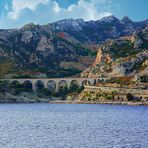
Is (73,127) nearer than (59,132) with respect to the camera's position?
No

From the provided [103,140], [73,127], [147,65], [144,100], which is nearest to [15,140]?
[103,140]

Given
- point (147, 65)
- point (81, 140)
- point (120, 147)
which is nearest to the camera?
point (120, 147)

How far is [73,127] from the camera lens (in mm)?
76625

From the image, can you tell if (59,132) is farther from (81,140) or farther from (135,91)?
(135,91)

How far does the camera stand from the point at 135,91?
555 feet

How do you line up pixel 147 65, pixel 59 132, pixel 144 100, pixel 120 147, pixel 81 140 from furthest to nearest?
pixel 147 65 < pixel 144 100 < pixel 59 132 < pixel 81 140 < pixel 120 147

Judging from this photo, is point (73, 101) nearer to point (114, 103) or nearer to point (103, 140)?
point (114, 103)

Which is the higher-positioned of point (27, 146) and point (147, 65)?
point (147, 65)

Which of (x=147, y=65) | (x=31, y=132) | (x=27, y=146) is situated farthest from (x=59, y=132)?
(x=147, y=65)

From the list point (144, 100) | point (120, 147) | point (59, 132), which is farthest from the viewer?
point (144, 100)

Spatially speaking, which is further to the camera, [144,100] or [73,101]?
[73,101]

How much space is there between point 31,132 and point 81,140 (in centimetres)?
1159

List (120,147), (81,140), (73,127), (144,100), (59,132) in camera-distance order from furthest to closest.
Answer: (144,100) → (73,127) → (59,132) → (81,140) → (120,147)

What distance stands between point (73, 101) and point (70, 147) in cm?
14409
